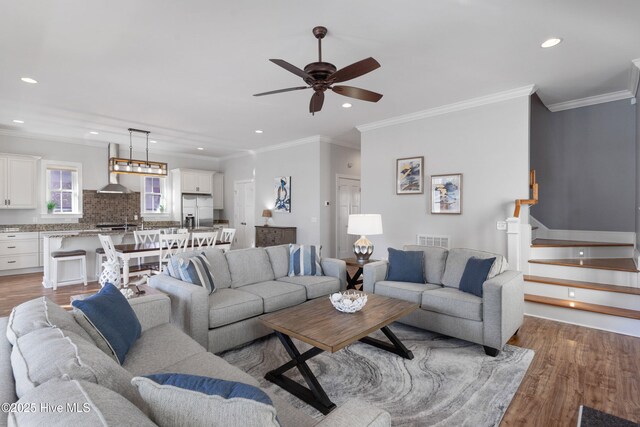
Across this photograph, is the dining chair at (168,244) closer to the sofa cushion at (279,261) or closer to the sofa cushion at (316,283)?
the sofa cushion at (279,261)

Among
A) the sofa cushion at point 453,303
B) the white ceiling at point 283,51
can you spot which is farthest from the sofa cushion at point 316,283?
the white ceiling at point 283,51

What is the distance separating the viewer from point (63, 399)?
78 centimetres

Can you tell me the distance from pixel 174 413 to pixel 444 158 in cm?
488

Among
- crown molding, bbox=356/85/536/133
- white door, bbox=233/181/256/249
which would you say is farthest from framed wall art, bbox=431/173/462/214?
white door, bbox=233/181/256/249

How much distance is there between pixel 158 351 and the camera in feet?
6.16

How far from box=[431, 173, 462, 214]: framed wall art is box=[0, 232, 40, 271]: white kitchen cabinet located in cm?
745

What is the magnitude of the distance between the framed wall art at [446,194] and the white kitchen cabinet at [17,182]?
7798 mm

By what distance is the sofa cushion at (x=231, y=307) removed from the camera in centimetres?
275

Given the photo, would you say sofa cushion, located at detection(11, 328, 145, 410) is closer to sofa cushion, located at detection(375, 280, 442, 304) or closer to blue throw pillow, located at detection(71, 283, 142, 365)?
blue throw pillow, located at detection(71, 283, 142, 365)

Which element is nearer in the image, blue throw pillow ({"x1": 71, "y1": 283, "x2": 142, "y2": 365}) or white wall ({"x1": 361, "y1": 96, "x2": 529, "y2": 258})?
blue throw pillow ({"x1": 71, "y1": 283, "x2": 142, "y2": 365})

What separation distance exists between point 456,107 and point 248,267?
148 inches

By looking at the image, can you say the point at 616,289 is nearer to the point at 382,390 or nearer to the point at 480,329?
the point at 480,329

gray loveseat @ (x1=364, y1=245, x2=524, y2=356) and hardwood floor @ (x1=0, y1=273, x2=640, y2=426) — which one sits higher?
gray loveseat @ (x1=364, y1=245, x2=524, y2=356)

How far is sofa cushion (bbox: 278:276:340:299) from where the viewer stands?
3.56 meters
